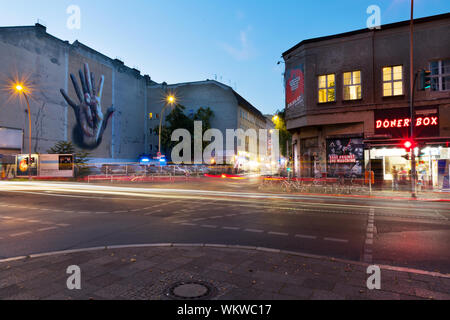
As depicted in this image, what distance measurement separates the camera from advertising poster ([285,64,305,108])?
2611 cm

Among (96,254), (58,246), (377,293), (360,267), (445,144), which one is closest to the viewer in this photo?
(377,293)

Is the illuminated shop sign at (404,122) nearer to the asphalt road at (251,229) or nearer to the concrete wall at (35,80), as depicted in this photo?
the asphalt road at (251,229)

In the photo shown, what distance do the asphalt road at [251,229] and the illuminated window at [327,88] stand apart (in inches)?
566

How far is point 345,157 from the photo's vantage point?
24.6 m

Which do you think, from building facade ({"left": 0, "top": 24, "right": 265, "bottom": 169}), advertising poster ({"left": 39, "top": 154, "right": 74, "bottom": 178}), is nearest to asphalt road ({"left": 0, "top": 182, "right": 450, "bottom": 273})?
advertising poster ({"left": 39, "top": 154, "right": 74, "bottom": 178})

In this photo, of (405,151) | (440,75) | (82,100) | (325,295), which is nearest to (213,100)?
(82,100)

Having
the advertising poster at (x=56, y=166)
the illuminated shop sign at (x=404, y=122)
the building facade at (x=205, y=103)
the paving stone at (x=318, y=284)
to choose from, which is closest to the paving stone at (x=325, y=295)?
the paving stone at (x=318, y=284)

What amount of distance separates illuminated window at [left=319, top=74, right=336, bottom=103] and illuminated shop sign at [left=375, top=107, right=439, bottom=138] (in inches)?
148

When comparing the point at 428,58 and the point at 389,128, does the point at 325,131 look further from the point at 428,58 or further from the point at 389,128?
the point at 428,58

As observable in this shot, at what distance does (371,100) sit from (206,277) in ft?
76.4

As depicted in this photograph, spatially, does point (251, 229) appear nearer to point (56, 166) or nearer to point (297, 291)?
point (297, 291)

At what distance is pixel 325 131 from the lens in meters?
25.6

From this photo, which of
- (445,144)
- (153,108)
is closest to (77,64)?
(153,108)

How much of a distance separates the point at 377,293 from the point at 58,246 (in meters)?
6.16
